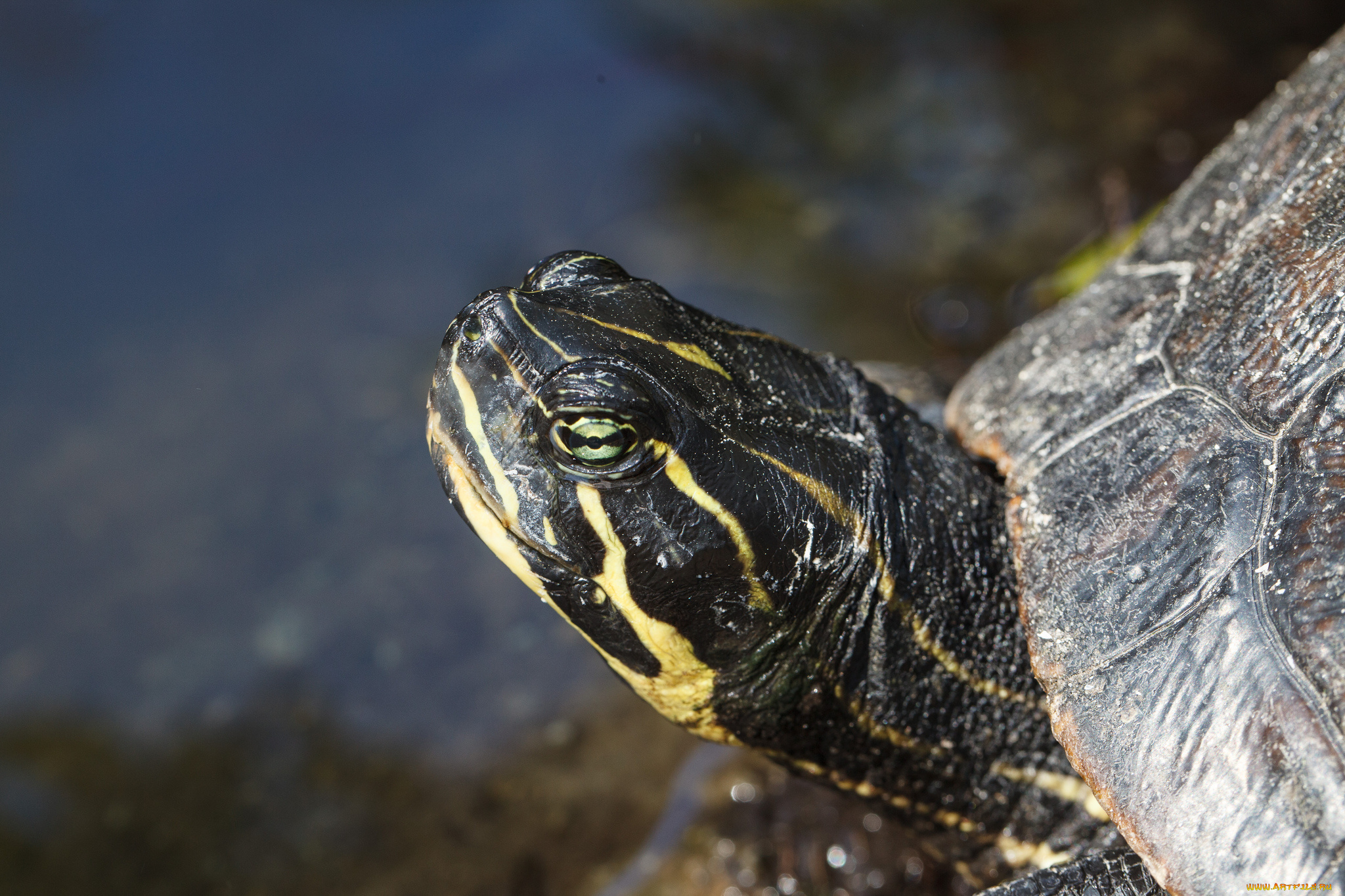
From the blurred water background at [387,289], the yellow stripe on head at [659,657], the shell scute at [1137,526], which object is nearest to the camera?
the shell scute at [1137,526]

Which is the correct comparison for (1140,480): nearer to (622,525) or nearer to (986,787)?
(986,787)

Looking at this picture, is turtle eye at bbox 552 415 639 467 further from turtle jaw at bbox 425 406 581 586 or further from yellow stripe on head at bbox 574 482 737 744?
turtle jaw at bbox 425 406 581 586

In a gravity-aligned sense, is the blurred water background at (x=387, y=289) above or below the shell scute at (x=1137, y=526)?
above

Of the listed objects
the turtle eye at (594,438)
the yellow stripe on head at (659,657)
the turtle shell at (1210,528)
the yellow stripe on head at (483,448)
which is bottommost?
the turtle shell at (1210,528)

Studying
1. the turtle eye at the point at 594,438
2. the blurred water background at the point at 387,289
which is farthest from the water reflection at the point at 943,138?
the turtle eye at the point at 594,438

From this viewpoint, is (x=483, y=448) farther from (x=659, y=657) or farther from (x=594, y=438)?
(x=659, y=657)

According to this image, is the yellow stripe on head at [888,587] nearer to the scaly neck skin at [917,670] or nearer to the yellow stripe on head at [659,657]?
the scaly neck skin at [917,670]

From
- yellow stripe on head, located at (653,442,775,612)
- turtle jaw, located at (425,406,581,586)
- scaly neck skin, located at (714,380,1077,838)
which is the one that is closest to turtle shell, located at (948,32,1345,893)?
scaly neck skin, located at (714,380,1077,838)
